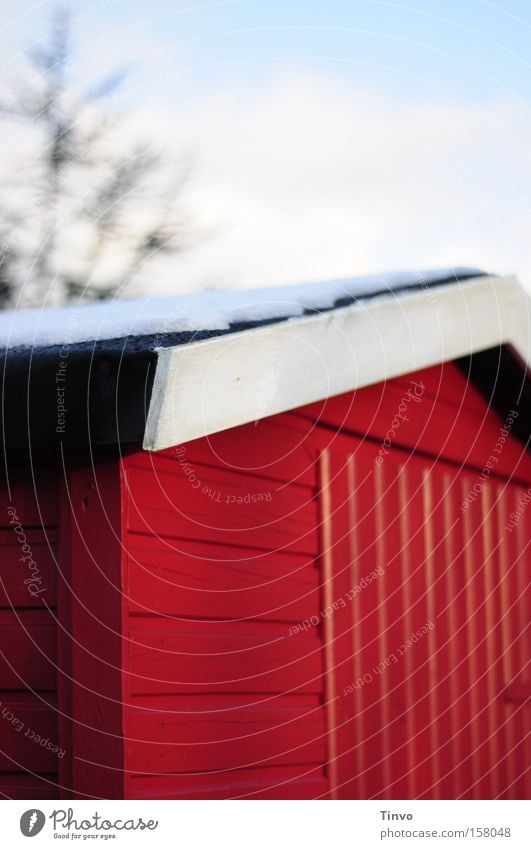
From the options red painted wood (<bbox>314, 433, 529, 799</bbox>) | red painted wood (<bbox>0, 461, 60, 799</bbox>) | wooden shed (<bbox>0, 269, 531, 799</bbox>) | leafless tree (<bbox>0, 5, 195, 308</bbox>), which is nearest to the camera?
wooden shed (<bbox>0, 269, 531, 799</bbox>)

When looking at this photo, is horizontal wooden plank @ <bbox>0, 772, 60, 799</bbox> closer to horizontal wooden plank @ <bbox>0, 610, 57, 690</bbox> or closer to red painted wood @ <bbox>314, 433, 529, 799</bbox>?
horizontal wooden plank @ <bbox>0, 610, 57, 690</bbox>

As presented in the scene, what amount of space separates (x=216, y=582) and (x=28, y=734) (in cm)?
64

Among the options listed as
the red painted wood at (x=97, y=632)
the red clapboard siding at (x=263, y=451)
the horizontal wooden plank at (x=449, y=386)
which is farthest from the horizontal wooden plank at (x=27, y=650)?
the horizontal wooden plank at (x=449, y=386)

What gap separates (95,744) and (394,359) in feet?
5.29

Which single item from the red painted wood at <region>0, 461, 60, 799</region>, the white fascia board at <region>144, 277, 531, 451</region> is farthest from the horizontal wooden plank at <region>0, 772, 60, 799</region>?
the white fascia board at <region>144, 277, 531, 451</region>

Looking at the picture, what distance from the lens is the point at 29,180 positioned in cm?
873

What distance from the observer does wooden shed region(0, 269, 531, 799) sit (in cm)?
244

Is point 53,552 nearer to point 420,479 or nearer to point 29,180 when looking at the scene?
point 420,479

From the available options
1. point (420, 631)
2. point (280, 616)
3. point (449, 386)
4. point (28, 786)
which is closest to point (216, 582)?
point (280, 616)

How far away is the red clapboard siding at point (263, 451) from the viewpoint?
281cm

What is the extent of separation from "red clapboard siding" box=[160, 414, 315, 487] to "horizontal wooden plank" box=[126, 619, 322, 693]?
1.47 ft

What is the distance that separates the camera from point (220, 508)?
2883mm

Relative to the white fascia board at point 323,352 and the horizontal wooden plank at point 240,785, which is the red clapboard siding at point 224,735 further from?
the white fascia board at point 323,352

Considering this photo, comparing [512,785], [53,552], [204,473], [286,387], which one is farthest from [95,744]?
[512,785]
